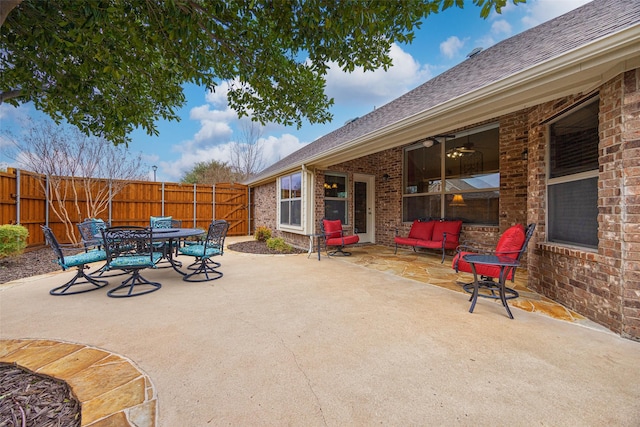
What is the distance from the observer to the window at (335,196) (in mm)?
7305

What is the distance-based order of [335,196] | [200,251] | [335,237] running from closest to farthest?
[200,251]
[335,237]
[335,196]

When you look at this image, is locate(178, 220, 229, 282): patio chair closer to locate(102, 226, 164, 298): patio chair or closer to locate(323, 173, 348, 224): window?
locate(102, 226, 164, 298): patio chair

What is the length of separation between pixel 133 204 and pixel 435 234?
982 centimetres

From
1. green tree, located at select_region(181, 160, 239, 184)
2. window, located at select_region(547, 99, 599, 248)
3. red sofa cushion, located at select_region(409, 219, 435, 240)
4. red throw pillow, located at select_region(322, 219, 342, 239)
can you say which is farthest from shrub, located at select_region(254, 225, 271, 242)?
green tree, located at select_region(181, 160, 239, 184)

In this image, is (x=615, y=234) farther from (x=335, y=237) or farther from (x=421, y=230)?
(x=335, y=237)

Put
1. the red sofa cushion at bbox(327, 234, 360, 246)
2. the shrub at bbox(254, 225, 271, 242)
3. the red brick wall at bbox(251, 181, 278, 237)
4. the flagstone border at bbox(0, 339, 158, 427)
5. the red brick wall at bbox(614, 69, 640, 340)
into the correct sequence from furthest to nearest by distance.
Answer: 1. the red brick wall at bbox(251, 181, 278, 237)
2. the shrub at bbox(254, 225, 271, 242)
3. the red sofa cushion at bbox(327, 234, 360, 246)
4. the red brick wall at bbox(614, 69, 640, 340)
5. the flagstone border at bbox(0, 339, 158, 427)

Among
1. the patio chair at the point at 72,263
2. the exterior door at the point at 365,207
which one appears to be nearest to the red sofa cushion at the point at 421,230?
the exterior door at the point at 365,207

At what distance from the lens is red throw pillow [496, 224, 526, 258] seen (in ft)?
10.3

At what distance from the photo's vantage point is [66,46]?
219cm

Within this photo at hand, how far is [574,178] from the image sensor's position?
9.77 ft

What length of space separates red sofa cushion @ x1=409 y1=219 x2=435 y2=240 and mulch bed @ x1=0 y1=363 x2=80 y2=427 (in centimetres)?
633

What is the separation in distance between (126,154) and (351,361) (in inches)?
383

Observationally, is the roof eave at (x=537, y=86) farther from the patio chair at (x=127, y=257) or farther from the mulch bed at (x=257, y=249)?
the mulch bed at (x=257, y=249)

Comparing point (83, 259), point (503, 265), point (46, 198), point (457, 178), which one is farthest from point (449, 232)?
point (46, 198)
